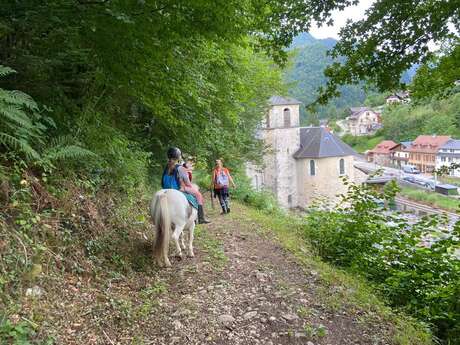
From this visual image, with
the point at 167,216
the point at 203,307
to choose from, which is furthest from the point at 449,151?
the point at 203,307

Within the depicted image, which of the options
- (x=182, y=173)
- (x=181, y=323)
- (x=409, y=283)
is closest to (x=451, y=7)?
(x=409, y=283)

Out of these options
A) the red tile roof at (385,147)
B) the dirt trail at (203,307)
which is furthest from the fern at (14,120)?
the red tile roof at (385,147)

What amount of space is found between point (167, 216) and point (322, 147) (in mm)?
36130

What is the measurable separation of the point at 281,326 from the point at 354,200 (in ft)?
17.3

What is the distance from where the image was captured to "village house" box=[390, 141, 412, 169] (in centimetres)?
4581

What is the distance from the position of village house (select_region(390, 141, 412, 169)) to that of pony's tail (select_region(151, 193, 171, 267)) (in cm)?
→ 4718

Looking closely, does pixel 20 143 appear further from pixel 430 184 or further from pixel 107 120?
pixel 430 184

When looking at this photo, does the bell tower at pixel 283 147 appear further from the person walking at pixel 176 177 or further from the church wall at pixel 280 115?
the person walking at pixel 176 177

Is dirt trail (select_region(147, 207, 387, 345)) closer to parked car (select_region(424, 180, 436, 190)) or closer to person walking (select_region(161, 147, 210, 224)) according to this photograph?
person walking (select_region(161, 147, 210, 224))

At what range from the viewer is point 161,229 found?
489 cm

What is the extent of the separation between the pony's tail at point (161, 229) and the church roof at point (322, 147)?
3543 centimetres

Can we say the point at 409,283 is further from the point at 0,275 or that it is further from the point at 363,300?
the point at 0,275

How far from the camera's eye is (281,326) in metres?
3.77

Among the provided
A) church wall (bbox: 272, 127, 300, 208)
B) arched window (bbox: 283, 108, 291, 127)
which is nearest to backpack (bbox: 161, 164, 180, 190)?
church wall (bbox: 272, 127, 300, 208)
